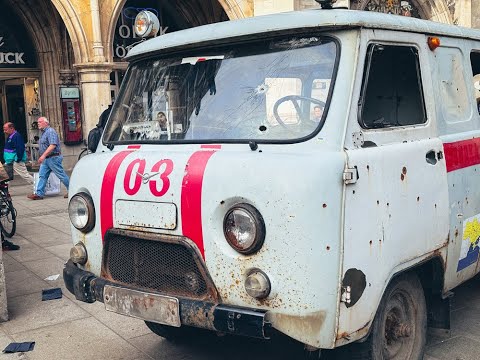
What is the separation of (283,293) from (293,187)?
524mm

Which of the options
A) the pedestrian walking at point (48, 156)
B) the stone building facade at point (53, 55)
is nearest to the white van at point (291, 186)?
the pedestrian walking at point (48, 156)

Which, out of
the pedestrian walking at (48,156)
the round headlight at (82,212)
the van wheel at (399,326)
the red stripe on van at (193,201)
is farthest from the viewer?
the pedestrian walking at (48,156)

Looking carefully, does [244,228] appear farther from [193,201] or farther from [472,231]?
[472,231]

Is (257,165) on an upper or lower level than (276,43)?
lower

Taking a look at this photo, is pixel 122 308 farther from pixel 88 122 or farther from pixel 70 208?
pixel 88 122

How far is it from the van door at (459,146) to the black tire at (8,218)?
6.32m

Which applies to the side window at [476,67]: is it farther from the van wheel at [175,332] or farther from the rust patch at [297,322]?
the van wheel at [175,332]

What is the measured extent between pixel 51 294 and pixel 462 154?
393 centimetres

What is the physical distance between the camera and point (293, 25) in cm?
330

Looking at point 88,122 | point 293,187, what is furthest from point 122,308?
point 88,122

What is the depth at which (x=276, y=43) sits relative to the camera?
11.3ft

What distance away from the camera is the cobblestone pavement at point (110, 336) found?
14.0ft

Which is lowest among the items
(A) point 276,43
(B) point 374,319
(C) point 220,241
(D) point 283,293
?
(B) point 374,319

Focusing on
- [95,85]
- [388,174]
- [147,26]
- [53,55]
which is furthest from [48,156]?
[388,174]
